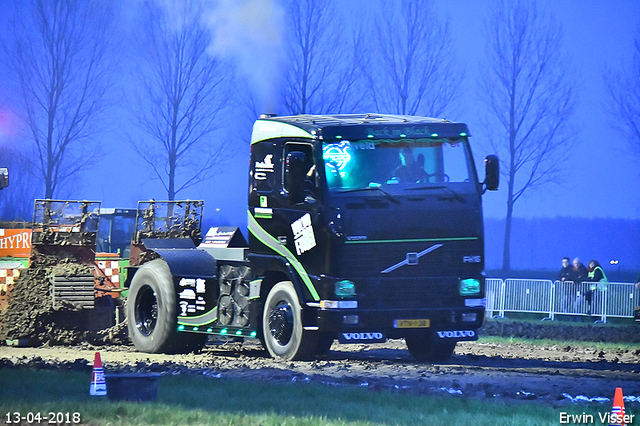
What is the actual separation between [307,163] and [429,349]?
388 cm

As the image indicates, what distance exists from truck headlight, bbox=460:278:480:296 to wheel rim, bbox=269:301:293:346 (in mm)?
2441

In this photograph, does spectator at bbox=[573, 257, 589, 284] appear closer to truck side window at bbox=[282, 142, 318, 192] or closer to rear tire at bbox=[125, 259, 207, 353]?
rear tire at bbox=[125, 259, 207, 353]

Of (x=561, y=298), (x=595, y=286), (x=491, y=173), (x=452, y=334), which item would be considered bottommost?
(x=452, y=334)

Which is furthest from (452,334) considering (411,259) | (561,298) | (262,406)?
(561,298)

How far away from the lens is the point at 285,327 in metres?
15.3

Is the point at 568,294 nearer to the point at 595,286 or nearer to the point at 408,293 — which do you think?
the point at 595,286

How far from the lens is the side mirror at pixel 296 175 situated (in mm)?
14781

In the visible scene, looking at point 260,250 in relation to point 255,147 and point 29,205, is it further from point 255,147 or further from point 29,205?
point 29,205

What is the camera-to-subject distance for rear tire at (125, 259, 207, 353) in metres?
17.7

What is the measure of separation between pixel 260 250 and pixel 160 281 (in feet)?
8.80

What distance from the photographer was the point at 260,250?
626 inches

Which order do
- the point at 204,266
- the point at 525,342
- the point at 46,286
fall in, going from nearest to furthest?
the point at 204,266, the point at 46,286, the point at 525,342

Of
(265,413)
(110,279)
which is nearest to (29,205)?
(110,279)

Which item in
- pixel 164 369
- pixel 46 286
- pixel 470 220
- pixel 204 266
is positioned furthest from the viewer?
pixel 46 286
